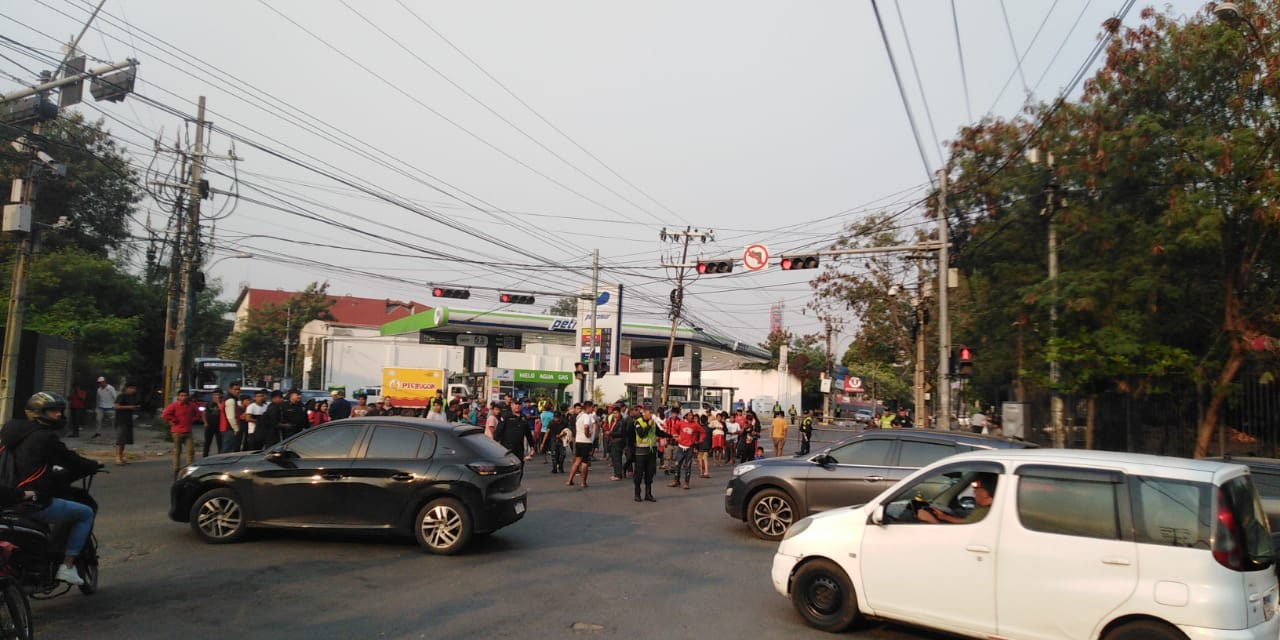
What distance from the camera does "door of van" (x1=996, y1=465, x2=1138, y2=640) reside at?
527cm

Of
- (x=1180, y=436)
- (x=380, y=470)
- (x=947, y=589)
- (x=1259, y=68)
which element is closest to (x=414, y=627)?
(x=380, y=470)

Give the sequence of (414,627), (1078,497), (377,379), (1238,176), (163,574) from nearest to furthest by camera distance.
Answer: (1078,497) → (414,627) → (163,574) → (1238,176) → (377,379)

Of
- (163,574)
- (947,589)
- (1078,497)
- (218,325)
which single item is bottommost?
(163,574)

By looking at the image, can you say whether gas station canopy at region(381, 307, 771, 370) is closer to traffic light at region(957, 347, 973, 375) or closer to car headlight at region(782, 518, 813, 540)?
traffic light at region(957, 347, 973, 375)

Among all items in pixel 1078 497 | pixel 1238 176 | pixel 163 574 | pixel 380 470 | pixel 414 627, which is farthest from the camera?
pixel 1238 176

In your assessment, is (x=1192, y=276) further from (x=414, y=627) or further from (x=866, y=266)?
(x=866, y=266)

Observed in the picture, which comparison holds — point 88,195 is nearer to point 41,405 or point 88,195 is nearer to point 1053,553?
point 41,405

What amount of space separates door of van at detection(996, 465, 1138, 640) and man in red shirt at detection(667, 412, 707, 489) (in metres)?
11.8

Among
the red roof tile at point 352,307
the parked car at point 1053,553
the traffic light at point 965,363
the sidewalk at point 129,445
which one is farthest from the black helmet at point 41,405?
the red roof tile at point 352,307

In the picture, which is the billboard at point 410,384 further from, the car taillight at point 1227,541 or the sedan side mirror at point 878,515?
the car taillight at point 1227,541

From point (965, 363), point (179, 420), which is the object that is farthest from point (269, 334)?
point (965, 363)

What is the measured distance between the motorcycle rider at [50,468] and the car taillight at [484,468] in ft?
12.0

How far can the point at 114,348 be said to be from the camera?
27.3 meters

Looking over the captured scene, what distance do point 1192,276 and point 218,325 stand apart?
44265 mm
